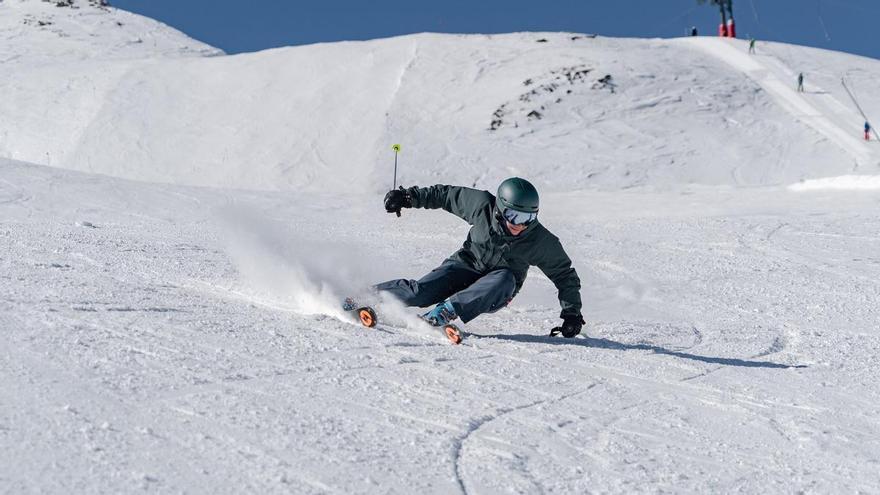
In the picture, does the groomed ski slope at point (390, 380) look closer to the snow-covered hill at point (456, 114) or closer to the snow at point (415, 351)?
the snow at point (415, 351)

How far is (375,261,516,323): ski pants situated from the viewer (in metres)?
5.20

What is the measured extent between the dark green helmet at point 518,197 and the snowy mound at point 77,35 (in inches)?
1509

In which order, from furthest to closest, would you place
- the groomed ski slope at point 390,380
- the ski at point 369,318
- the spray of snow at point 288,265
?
the spray of snow at point 288,265 < the ski at point 369,318 < the groomed ski slope at point 390,380

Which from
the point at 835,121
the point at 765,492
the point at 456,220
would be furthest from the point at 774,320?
the point at 835,121

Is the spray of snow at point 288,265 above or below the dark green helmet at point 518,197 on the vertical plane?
below

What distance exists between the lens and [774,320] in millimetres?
6582

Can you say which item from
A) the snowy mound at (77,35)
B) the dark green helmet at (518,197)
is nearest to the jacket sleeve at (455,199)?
the dark green helmet at (518,197)

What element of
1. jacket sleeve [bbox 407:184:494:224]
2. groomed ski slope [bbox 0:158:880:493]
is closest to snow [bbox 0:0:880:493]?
groomed ski slope [bbox 0:158:880:493]

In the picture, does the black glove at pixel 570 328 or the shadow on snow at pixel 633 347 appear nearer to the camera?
the shadow on snow at pixel 633 347

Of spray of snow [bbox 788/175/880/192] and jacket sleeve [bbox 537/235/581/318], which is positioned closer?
jacket sleeve [bbox 537/235/581/318]

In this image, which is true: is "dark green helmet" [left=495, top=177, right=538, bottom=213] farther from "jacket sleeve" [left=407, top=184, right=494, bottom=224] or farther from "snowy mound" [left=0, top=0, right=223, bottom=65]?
"snowy mound" [left=0, top=0, right=223, bottom=65]

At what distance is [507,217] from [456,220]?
756 centimetres

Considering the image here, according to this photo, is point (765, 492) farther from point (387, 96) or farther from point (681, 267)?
point (387, 96)

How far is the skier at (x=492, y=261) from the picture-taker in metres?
5.27
